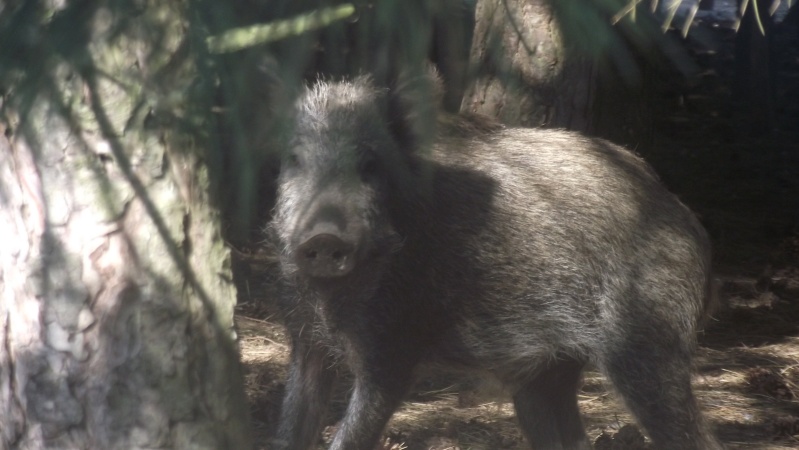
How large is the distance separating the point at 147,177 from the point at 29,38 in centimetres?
101

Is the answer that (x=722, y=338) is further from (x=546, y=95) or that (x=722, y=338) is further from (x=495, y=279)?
(x=495, y=279)

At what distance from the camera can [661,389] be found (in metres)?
3.97

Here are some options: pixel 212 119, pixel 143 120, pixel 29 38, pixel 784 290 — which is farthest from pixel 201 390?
pixel 784 290

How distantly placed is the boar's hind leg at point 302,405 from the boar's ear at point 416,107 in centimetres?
110

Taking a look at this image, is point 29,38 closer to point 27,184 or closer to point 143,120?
point 143,120

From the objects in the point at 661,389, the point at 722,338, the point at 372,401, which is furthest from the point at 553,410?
the point at 722,338

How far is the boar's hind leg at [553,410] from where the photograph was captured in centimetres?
441

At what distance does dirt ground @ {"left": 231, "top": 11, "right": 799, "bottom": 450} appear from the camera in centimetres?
494

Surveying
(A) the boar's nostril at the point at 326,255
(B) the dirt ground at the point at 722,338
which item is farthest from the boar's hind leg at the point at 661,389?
(A) the boar's nostril at the point at 326,255

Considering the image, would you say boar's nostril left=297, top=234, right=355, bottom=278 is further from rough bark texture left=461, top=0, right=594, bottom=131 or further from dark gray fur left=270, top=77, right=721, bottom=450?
rough bark texture left=461, top=0, right=594, bottom=131

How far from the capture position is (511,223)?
424 centimetres

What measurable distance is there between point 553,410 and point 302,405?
1082 mm

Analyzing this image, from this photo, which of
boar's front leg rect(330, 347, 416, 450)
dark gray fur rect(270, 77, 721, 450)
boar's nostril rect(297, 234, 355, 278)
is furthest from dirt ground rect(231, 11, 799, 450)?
boar's nostril rect(297, 234, 355, 278)

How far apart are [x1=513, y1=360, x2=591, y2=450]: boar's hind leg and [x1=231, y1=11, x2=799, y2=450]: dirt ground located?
0.22m
